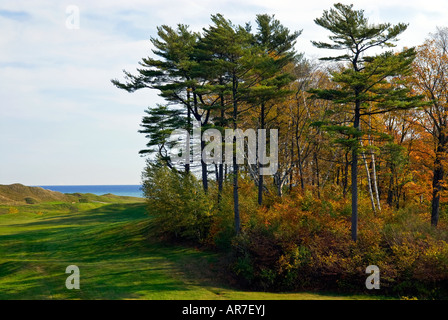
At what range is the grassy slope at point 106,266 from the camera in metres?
15.4

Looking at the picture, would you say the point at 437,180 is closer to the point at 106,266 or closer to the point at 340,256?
the point at 340,256

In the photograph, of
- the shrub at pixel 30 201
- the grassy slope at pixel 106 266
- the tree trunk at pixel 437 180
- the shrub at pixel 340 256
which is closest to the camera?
the grassy slope at pixel 106 266

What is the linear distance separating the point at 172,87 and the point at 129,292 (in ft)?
56.0

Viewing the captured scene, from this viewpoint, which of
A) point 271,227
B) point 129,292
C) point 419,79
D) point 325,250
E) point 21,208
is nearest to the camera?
point 129,292

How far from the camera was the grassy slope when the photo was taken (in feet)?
50.4

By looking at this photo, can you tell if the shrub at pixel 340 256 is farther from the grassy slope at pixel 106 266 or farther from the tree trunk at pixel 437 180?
the tree trunk at pixel 437 180

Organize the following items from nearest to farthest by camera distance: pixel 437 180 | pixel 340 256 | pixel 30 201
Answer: pixel 340 256 < pixel 437 180 < pixel 30 201

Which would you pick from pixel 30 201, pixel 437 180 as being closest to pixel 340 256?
pixel 437 180

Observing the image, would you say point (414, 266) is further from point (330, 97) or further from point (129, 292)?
point (129, 292)

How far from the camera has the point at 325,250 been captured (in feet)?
57.7

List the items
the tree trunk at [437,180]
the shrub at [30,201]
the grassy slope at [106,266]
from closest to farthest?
1. the grassy slope at [106,266]
2. the tree trunk at [437,180]
3. the shrub at [30,201]

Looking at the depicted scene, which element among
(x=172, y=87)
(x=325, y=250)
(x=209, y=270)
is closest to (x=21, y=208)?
(x=172, y=87)

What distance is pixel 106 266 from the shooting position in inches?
811

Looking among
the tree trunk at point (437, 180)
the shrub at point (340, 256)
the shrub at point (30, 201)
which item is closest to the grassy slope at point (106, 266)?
the shrub at point (340, 256)
